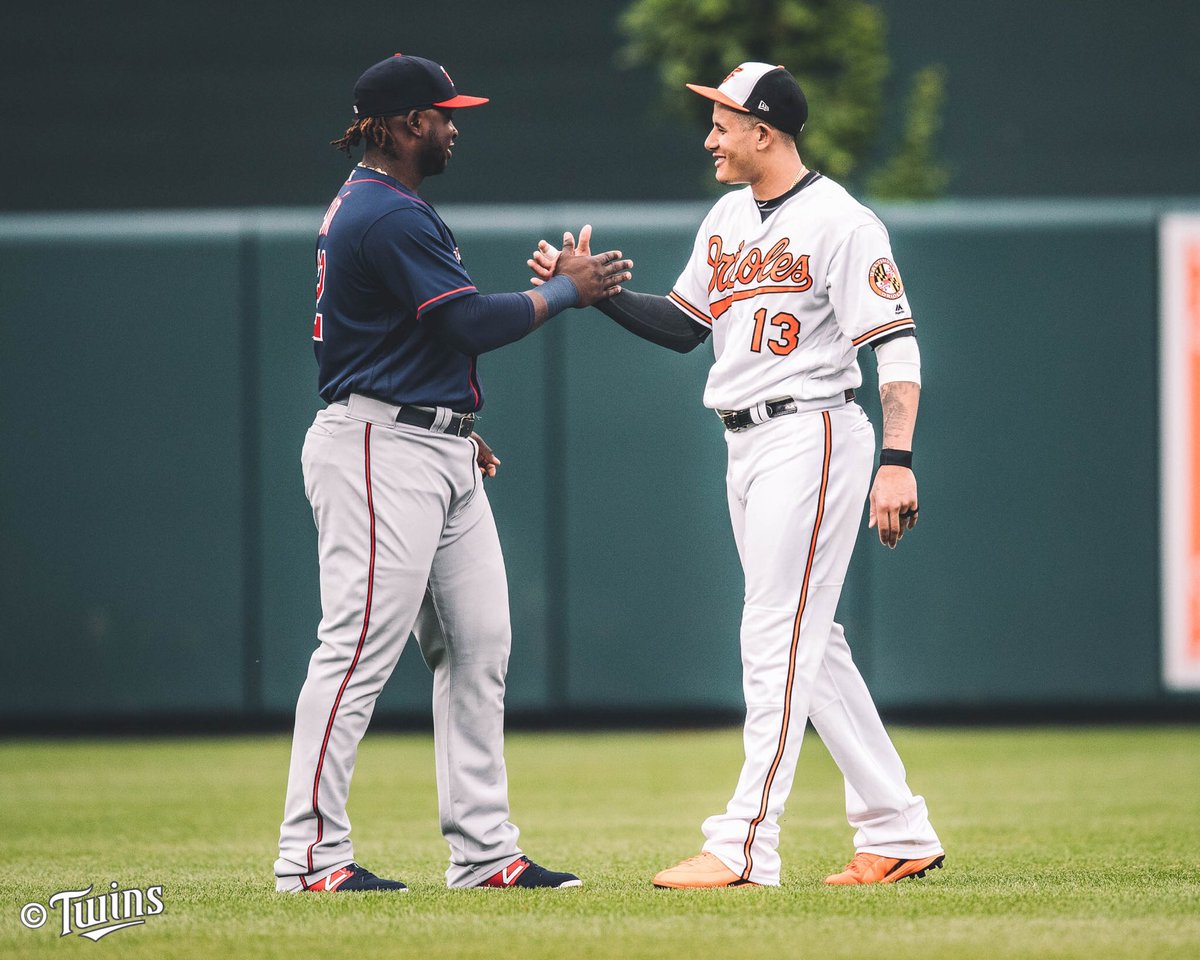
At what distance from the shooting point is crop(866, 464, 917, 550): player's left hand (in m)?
3.68

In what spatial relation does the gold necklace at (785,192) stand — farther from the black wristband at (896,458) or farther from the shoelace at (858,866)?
the shoelace at (858,866)

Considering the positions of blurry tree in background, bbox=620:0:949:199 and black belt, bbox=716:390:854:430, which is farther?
blurry tree in background, bbox=620:0:949:199

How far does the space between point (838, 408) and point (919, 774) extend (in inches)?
115

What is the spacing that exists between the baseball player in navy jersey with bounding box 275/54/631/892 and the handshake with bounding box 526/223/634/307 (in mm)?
111

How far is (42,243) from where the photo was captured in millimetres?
7633

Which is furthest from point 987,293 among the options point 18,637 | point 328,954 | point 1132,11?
point 328,954

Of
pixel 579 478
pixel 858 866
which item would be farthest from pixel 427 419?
pixel 579 478

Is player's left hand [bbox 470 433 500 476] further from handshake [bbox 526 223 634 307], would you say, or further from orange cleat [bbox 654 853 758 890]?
orange cleat [bbox 654 853 758 890]

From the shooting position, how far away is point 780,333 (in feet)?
12.7

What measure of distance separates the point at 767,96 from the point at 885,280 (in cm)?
55

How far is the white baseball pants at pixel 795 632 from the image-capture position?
12.2ft

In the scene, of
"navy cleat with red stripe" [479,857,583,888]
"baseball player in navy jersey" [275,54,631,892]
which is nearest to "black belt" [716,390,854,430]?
"baseball player in navy jersey" [275,54,631,892]
